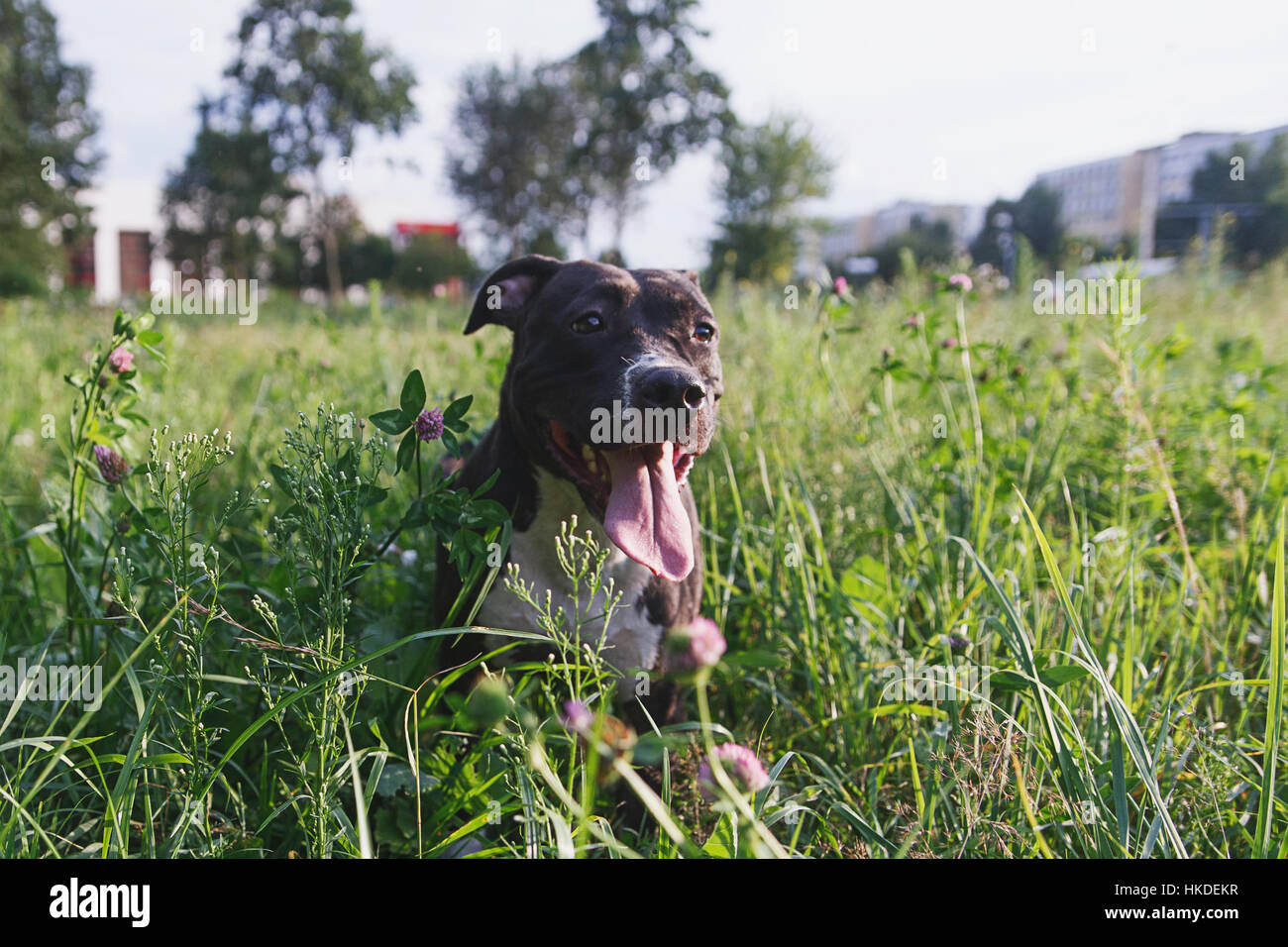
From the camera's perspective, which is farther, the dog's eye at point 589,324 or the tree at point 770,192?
the tree at point 770,192

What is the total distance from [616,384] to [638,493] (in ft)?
0.89

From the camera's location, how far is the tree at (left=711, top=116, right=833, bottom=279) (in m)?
14.7

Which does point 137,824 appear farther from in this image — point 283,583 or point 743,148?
point 743,148

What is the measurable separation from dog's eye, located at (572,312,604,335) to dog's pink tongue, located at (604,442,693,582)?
385 mm

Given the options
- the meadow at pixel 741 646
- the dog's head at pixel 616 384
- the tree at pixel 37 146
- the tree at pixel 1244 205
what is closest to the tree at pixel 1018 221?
the tree at pixel 1244 205

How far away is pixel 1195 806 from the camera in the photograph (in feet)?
5.56

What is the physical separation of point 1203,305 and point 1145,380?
4122mm

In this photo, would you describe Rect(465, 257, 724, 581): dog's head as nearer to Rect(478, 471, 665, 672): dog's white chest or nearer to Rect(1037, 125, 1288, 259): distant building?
Rect(478, 471, 665, 672): dog's white chest

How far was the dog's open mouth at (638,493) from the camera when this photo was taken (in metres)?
1.86

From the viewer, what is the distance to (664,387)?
6.06 ft
